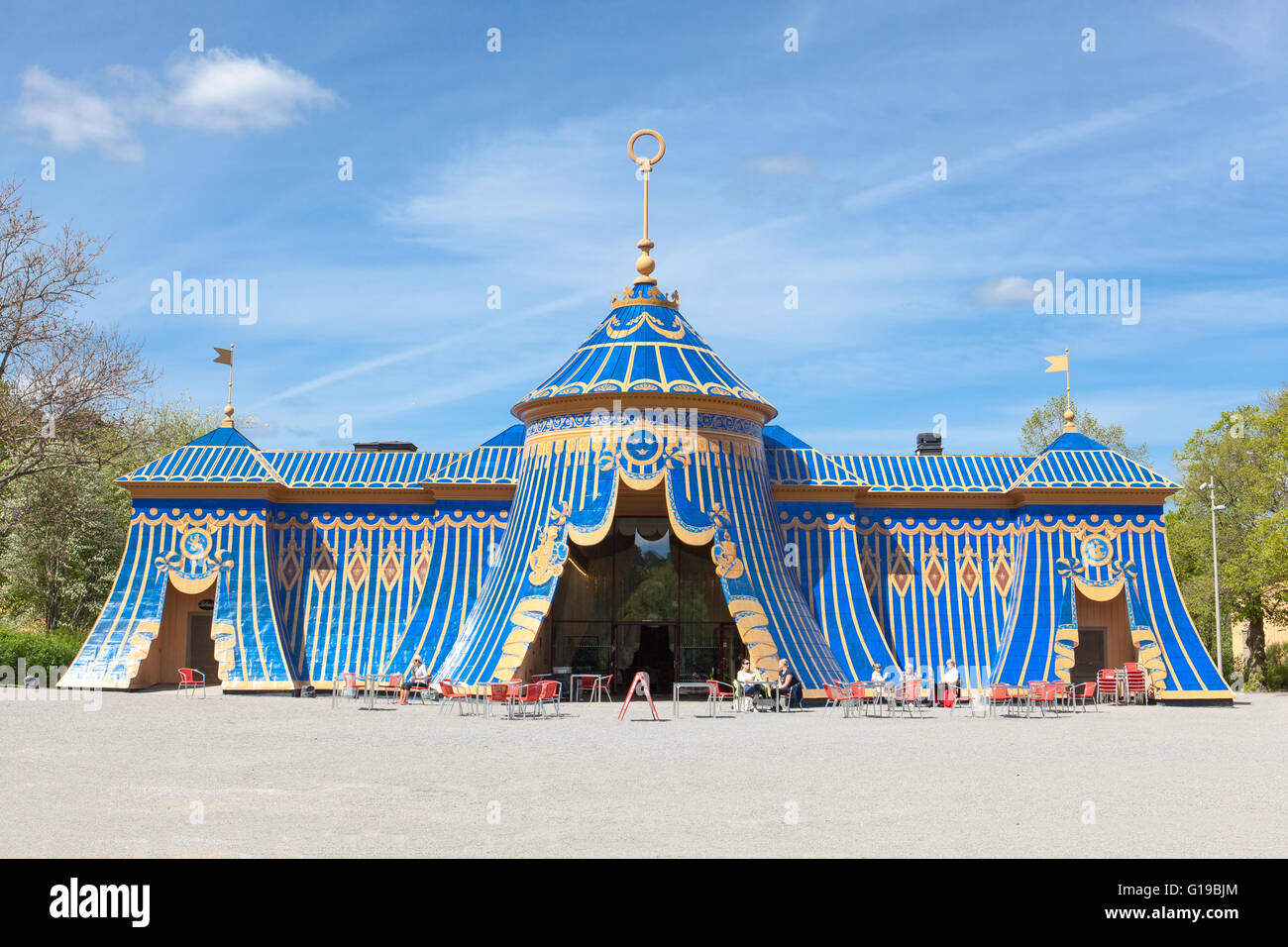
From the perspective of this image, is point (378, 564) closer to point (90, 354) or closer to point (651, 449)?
point (651, 449)

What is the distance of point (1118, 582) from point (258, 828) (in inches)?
819

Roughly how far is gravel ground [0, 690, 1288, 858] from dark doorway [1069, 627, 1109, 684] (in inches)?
270

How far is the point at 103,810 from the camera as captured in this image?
30.7ft

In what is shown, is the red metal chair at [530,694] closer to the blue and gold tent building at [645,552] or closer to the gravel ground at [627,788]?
the gravel ground at [627,788]

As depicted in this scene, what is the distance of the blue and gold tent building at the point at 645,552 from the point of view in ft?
78.1

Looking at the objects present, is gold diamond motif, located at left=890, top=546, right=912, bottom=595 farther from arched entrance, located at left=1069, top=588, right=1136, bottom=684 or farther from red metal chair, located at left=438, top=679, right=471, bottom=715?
red metal chair, located at left=438, top=679, right=471, bottom=715

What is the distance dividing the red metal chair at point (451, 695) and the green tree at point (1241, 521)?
21.6 m

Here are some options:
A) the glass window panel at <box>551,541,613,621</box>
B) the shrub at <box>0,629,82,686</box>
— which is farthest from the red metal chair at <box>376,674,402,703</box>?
the shrub at <box>0,629,82,686</box>

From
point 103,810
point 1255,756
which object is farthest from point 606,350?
point 103,810

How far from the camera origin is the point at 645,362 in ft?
79.6

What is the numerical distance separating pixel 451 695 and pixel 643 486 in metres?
6.02

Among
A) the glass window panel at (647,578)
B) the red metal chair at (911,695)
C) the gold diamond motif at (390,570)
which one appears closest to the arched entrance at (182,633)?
the gold diamond motif at (390,570)

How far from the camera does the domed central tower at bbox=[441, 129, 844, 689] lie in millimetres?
23000
